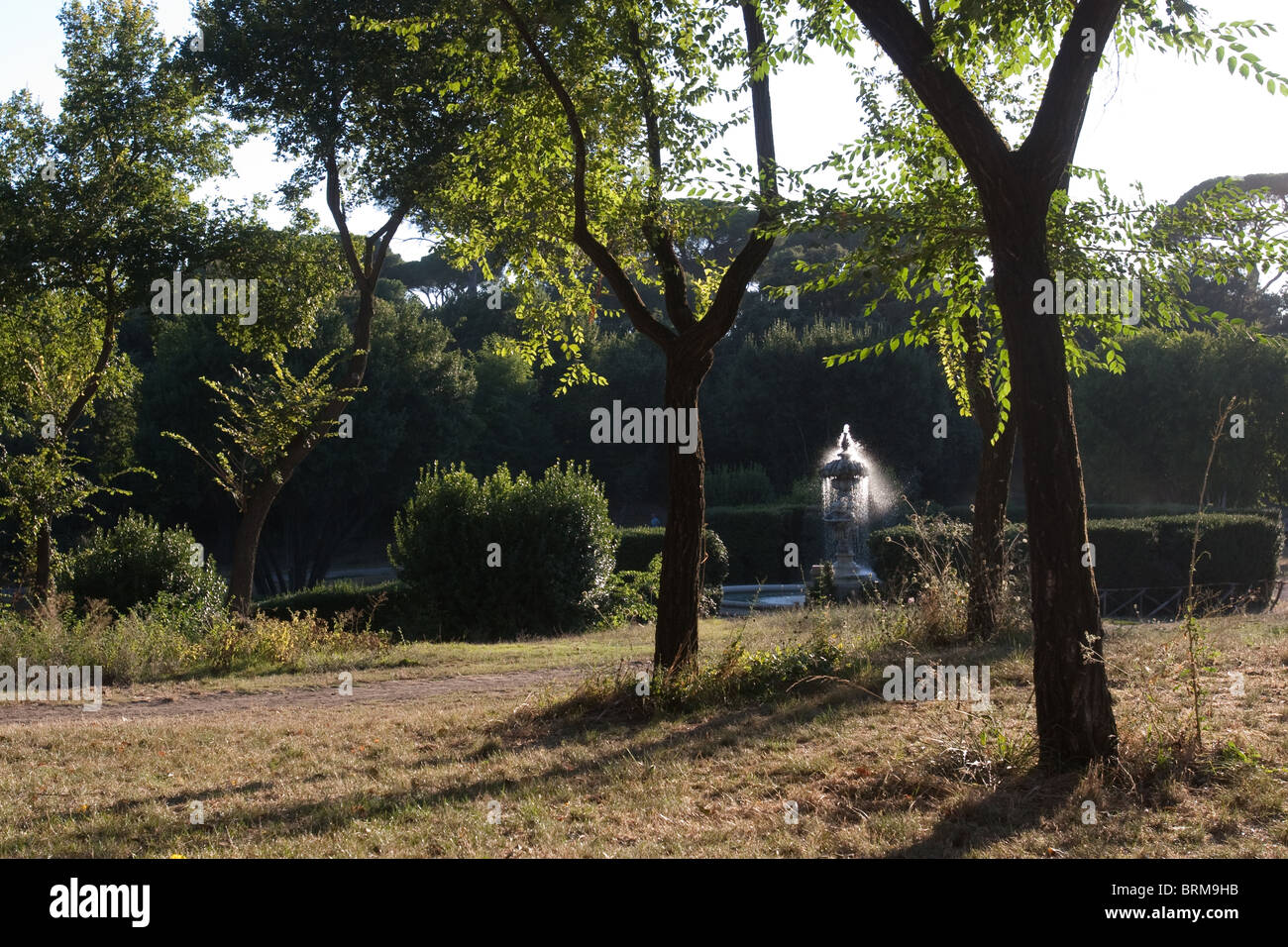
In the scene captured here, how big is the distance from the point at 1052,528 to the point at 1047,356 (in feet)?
2.96

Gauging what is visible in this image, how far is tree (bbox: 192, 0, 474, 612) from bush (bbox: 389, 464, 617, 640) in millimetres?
2625

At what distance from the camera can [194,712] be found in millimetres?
9586

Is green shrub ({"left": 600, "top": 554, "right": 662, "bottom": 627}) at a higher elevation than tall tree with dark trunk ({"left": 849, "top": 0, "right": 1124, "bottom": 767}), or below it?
below

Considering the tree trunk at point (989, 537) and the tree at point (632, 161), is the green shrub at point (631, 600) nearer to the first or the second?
the tree trunk at point (989, 537)

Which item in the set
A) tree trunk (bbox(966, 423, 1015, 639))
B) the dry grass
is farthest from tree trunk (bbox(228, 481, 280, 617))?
tree trunk (bbox(966, 423, 1015, 639))

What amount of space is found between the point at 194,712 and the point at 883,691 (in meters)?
6.22

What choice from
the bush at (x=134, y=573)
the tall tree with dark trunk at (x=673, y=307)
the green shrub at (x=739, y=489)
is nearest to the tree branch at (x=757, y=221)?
the tall tree with dark trunk at (x=673, y=307)

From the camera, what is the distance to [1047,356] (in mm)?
5465

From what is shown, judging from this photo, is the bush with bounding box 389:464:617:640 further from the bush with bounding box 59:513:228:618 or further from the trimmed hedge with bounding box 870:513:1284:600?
the trimmed hedge with bounding box 870:513:1284:600

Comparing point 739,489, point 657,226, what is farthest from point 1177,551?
point 739,489

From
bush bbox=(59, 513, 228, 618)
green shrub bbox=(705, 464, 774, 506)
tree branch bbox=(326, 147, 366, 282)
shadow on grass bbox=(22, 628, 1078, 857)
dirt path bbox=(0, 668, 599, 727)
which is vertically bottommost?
dirt path bbox=(0, 668, 599, 727)

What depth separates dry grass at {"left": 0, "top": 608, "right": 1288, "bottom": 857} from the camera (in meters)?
4.73

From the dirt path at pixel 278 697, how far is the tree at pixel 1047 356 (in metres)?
5.33

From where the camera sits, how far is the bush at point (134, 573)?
16000mm
